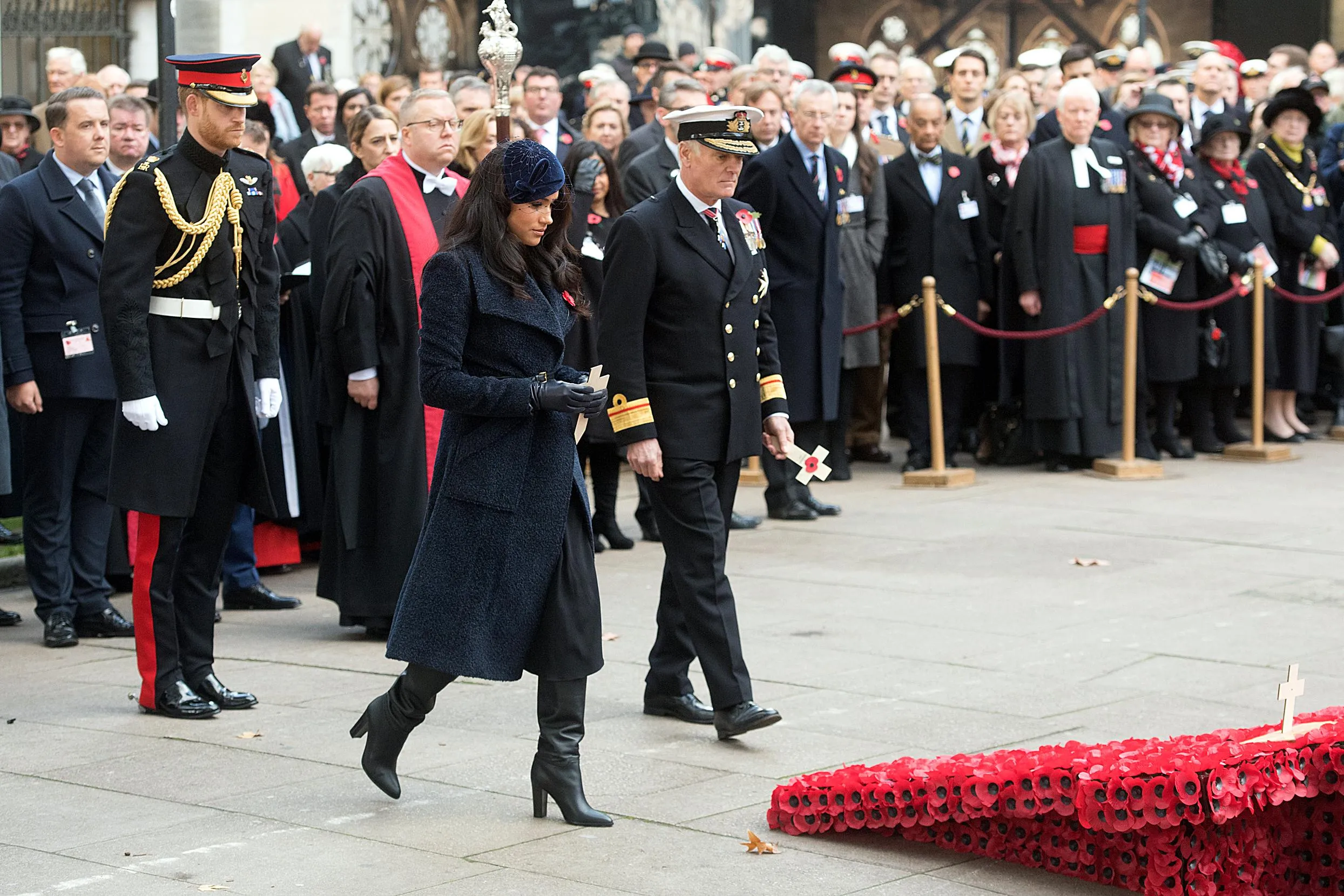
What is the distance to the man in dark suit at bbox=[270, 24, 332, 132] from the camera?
15.7 meters

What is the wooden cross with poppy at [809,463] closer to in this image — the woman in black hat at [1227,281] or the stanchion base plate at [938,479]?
the stanchion base plate at [938,479]

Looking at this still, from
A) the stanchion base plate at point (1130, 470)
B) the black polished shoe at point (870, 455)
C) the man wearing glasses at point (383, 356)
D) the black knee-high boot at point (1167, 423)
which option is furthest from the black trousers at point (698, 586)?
the black knee-high boot at point (1167, 423)

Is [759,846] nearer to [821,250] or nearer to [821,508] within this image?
[821,508]

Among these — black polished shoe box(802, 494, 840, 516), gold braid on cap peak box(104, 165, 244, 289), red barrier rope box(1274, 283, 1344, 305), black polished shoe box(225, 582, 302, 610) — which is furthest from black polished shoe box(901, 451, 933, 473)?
gold braid on cap peak box(104, 165, 244, 289)

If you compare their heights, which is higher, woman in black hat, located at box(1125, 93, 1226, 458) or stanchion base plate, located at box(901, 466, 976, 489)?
woman in black hat, located at box(1125, 93, 1226, 458)

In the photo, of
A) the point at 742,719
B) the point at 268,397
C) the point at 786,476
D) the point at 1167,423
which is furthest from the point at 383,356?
the point at 1167,423

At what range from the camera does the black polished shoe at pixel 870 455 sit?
13.5 meters

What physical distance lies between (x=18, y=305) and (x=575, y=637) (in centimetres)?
361

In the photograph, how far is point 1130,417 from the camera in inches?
497

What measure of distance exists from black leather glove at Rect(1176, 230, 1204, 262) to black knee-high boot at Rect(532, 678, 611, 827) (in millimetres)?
8415

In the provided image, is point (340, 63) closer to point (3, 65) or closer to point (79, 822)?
point (3, 65)

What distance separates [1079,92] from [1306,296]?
2591mm

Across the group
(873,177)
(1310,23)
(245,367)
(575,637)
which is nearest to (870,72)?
(873,177)

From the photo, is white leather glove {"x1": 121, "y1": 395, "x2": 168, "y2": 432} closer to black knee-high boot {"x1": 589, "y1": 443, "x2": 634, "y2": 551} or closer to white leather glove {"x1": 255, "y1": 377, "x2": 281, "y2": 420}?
white leather glove {"x1": 255, "y1": 377, "x2": 281, "y2": 420}
